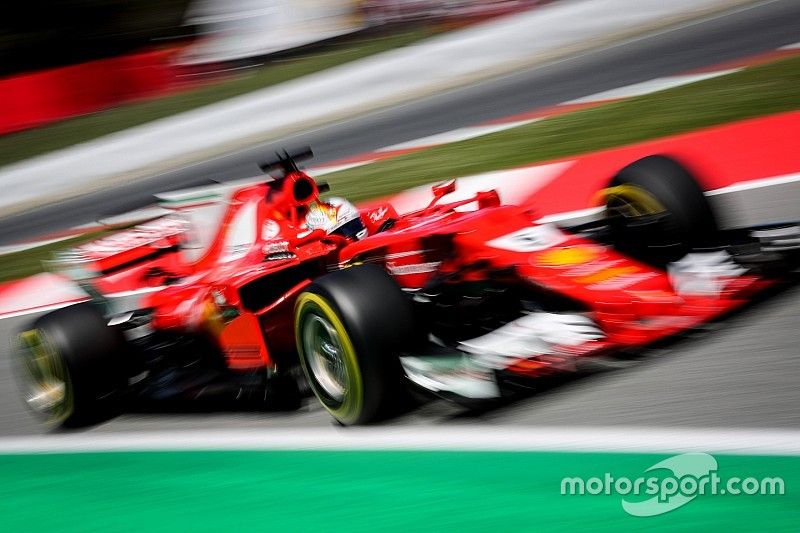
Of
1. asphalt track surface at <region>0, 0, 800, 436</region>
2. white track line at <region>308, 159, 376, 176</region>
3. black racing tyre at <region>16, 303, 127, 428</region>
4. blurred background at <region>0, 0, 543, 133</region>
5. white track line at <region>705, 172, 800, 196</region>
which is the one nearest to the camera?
asphalt track surface at <region>0, 0, 800, 436</region>

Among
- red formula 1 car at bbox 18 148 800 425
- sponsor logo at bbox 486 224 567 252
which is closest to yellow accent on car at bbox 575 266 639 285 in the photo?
red formula 1 car at bbox 18 148 800 425

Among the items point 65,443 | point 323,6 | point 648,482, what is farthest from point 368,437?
point 323,6

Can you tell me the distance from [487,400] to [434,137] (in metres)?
7.81

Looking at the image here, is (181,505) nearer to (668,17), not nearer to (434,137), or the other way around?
(434,137)

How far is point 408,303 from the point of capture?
3.91 meters

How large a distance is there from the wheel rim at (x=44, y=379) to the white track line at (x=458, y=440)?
251mm

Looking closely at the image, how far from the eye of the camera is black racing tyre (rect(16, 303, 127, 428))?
502 cm

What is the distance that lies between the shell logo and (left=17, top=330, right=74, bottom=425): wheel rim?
2.41 meters

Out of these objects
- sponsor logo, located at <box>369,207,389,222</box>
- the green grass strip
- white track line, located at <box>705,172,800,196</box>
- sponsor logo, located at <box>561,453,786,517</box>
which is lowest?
sponsor logo, located at <box>561,453,786,517</box>

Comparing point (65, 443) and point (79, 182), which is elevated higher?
point (79, 182)

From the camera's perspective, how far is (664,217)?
4508mm

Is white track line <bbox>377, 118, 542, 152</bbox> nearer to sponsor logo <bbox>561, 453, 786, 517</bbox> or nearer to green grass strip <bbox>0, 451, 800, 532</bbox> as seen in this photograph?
green grass strip <bbox>0, 451, 800, 532</bbox>

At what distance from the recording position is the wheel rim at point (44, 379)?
509 cm

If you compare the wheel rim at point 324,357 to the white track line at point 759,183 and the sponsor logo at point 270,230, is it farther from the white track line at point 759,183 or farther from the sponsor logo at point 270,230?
the white track line at point 759,183
